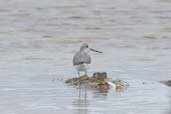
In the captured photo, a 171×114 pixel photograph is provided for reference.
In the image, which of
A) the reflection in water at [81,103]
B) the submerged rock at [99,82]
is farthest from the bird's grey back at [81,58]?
the reflection in water at [81,103]

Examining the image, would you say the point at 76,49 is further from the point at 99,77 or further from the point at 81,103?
the point at 81,103

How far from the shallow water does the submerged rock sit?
0.70 feet

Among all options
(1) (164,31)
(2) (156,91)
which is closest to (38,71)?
(2) (156,91)

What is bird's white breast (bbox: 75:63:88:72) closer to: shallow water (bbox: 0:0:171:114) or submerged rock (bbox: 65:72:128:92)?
shallow water (bbox: 0:0:171:114)

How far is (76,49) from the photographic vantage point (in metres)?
19.4

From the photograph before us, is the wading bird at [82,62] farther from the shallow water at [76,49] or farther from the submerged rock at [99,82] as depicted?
the submerged rock at [99,82]

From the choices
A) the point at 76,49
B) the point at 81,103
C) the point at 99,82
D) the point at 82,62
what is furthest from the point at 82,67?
the point at 76,49

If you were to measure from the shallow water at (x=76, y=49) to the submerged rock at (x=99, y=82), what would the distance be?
0.70 ft

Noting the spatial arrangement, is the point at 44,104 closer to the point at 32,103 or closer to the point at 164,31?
the point at 32,103

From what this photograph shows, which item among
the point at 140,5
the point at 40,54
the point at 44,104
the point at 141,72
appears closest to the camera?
the point at 44,104

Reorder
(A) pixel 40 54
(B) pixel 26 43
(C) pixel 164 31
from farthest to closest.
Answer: (C) pixel 164 31
(B) pixel 26 43
(A) pixel 40 54

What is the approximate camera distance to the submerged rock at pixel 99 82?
14.5 meters

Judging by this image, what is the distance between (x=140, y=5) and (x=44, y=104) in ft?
46.4

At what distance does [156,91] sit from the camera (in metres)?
14.0
